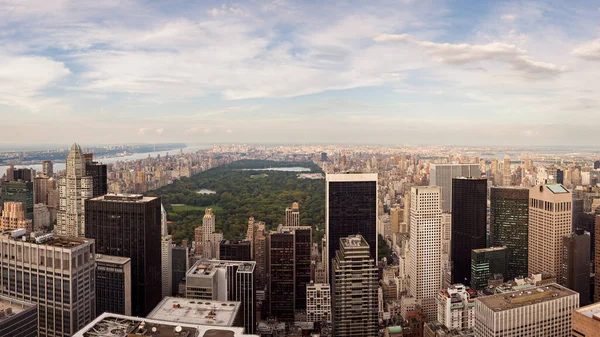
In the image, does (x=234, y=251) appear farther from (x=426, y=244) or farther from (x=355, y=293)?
(x=426, y=244)

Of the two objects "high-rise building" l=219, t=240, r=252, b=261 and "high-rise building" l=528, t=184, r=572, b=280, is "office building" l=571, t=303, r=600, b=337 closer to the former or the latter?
"high-rise building" l=528, t=184, r=572, b=280

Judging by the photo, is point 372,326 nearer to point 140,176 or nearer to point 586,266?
point 586,266

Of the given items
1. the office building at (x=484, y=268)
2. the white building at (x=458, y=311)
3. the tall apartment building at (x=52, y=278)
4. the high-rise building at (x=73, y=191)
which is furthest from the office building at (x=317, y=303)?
the high-rise building at (x=73, y=191)

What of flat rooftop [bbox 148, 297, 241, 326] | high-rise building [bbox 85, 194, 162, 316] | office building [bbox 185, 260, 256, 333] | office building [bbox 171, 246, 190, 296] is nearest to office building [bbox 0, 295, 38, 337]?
flat rooftop [bbox 148, 297, 241, 326]

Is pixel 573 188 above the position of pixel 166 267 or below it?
above

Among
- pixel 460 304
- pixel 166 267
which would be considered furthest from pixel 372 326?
pixel 166 267

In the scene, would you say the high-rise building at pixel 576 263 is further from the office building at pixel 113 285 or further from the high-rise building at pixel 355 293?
the office building at pixel 113 285
